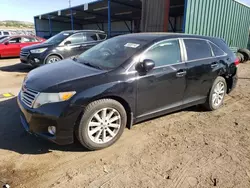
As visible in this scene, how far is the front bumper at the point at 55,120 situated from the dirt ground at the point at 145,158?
1.04ft

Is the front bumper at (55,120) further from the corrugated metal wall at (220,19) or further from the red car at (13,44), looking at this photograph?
the red car at (13,44)

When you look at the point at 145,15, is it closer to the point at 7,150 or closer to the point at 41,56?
the point at 41,56

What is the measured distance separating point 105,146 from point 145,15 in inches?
393

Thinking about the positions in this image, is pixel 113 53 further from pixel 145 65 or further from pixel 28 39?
pixel 28 39

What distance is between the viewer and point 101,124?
286cm

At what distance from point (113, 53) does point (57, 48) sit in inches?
207

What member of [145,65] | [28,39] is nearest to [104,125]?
[145,65]

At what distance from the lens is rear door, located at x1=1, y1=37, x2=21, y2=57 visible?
12.0 meters

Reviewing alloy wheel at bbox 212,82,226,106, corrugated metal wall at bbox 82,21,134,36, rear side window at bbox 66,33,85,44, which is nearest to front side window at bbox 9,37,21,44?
rear side window at bbox 66,33,85,44

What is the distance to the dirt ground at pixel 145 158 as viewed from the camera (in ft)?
7.72

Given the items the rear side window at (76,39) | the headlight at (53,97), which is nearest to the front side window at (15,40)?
the rear side window at (76,39)

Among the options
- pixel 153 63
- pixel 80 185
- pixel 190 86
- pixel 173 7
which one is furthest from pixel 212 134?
pixel 173 7

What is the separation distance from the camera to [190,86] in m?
3.76

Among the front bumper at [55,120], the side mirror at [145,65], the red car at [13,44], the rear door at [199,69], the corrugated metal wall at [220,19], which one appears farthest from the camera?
the red car at [13,44]
